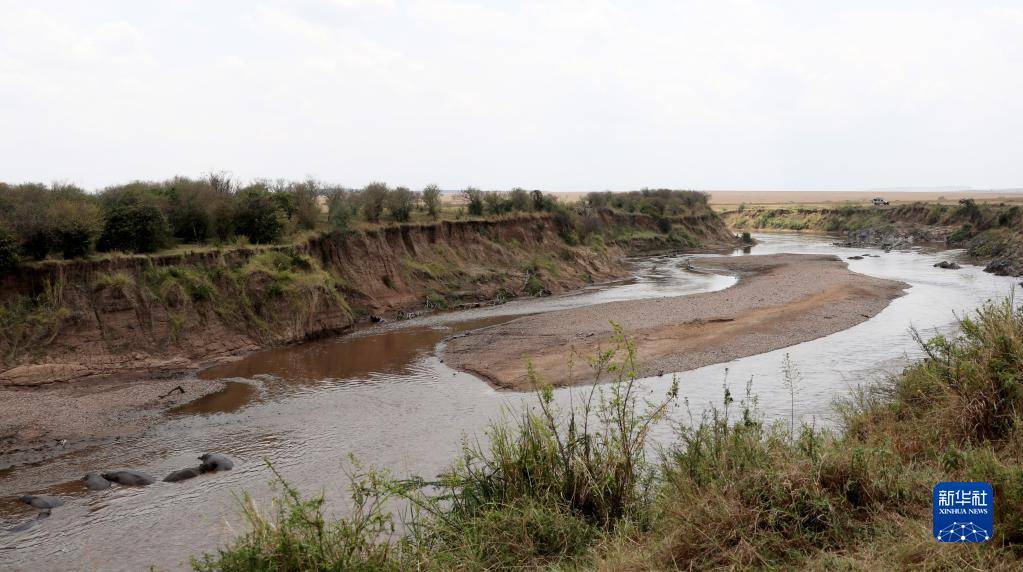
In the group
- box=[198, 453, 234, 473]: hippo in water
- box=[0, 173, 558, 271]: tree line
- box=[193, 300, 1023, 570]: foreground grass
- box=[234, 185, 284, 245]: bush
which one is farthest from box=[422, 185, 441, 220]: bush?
box=[193, 300, 1023, 570]: foreground grass

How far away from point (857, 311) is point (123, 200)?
30.6m

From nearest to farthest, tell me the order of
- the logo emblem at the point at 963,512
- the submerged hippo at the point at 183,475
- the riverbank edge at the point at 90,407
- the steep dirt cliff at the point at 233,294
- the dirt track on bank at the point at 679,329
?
the logo emblem at the point at 963,512
the submerged hippo at the point at 183,475
the riverbank edge at the point at 90,407
the steep dirt cliff at the point at 233,294
the dirt track on bank at the point at 679,329

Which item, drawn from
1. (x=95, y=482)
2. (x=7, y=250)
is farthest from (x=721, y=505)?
(x=7, y=250)

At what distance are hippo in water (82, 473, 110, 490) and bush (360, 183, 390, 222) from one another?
80.0 feet

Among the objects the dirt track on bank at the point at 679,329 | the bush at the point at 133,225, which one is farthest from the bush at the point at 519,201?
the bush at the point at 133,225

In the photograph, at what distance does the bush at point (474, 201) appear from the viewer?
4384 centimetres

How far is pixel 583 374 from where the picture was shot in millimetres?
19484

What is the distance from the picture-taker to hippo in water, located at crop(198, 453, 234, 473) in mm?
12863

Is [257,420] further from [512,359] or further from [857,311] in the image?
[857,311]

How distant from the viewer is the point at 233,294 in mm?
24406

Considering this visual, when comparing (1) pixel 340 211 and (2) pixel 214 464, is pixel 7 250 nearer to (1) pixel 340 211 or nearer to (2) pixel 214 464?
(2) pixel 214 464

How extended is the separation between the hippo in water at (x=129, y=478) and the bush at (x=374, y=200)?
24.3 meters

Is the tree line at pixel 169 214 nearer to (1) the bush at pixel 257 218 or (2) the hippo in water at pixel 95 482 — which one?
(1) the bush at pixel 257 218

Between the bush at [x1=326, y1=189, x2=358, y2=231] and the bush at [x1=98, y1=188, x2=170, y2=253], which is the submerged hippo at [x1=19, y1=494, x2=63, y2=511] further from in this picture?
the bush at [x1=326, y1=189, x2=358, y2=231]
